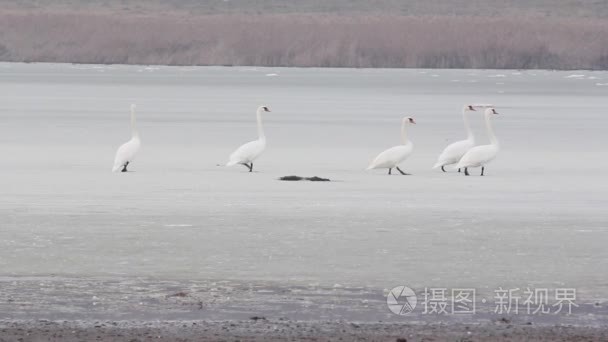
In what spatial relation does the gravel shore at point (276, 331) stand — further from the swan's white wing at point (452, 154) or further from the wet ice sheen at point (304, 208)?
the swan's white wing at point (452, 154)

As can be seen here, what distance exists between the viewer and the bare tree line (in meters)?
85.6

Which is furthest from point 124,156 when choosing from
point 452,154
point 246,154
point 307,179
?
point 452,154

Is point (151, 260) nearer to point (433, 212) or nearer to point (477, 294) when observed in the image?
point (477, 294)

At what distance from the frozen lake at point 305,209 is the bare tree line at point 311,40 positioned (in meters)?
61.9

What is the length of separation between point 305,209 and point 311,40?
80.0 meters

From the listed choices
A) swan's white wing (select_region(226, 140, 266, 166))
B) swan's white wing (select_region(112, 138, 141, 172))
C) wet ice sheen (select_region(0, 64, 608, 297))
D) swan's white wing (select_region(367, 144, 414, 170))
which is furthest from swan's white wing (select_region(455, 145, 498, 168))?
swan's white wing (select_region(112, 138, 141, 172))

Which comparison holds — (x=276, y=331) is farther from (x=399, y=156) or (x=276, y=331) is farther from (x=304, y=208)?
(x=399, y=156)

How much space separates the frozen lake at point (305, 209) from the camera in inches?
352

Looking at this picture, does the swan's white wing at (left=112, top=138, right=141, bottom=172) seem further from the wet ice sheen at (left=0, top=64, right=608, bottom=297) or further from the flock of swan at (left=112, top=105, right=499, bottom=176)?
the wet ice sheen at (left=0, top=64, right=608, bottom=297)

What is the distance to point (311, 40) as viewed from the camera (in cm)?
9156

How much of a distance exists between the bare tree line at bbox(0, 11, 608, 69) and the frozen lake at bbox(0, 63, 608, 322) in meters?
61.9

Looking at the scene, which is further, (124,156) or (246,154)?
(246,154)

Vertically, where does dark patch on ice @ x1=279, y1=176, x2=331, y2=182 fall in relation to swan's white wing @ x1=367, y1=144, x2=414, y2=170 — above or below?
below

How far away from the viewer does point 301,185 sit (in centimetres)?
1384
